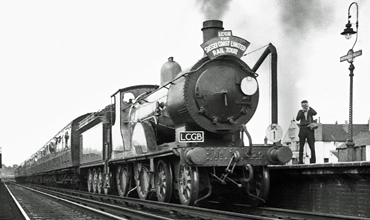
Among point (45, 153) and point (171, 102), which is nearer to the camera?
point (171, 102)

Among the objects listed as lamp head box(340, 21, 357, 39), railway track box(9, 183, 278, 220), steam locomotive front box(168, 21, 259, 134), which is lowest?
railway track box(9, 183, 278, 220)

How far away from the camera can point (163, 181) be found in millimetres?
12461

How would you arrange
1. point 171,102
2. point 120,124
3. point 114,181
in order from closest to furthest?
1. point 171,102
2. point 120,124
3. point 114,181

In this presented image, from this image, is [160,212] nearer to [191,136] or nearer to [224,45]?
[191,136]

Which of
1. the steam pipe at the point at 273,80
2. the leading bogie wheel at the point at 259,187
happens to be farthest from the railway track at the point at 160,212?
the steam pipe at the point at 273,80

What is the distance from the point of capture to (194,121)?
11.1 metres

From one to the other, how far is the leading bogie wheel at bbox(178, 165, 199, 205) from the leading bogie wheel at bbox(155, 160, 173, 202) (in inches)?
25.9

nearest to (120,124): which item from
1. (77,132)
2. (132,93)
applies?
(132,93)

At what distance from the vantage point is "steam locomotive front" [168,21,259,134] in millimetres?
11102

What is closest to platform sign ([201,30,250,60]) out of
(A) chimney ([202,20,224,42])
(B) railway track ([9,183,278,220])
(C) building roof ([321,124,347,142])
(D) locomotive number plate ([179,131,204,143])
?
(A) chimney ([202,20,224,42])

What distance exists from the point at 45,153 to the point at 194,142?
24.8 metres

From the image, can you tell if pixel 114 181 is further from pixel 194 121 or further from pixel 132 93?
pixel 194 121

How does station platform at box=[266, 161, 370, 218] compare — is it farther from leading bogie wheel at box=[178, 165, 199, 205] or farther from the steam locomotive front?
leading bogie wheel at box=[178, 165, 199, 205]

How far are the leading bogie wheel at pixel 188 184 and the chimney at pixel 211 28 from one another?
2850 millimetres
